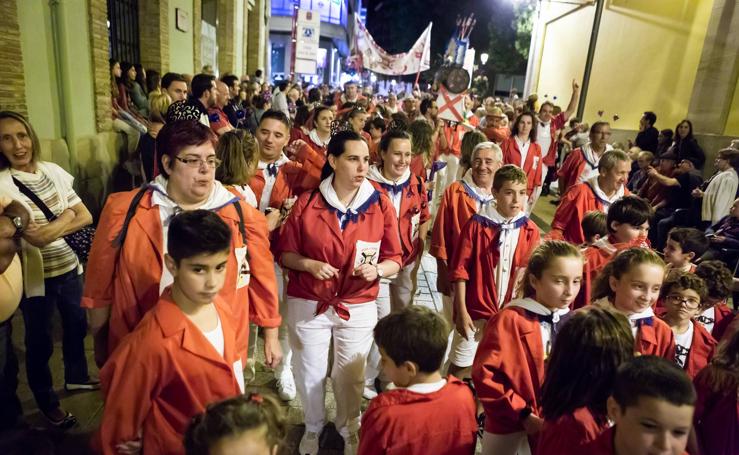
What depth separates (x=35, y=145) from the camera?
3.03 m

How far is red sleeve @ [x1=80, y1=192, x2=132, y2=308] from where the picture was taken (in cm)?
214

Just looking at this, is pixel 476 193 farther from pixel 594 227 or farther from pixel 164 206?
pixel 164 206

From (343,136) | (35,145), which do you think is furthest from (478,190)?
(35,145)

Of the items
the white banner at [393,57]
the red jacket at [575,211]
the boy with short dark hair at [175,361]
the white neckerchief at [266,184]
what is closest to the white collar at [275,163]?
the white neckerchief at [266,184]

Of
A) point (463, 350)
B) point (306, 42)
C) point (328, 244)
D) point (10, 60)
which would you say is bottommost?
point (463, 350)

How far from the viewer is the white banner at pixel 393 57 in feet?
46.2

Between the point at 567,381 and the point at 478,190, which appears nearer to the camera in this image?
the point at 567,381

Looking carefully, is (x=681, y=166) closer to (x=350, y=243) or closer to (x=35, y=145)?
(x=350, y=243)

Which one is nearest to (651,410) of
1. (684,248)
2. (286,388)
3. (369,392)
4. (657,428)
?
(657,428)

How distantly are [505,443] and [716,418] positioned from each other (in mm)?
965

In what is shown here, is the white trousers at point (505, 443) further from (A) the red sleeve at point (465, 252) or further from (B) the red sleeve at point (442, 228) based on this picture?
(B) the red sleeve at point (442, 228)

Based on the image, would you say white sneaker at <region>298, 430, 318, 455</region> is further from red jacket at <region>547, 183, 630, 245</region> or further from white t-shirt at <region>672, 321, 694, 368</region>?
red jacket at <region>547, 183, 630, 245</region>

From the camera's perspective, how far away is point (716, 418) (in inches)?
86.6

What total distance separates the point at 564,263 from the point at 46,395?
11.2ft
